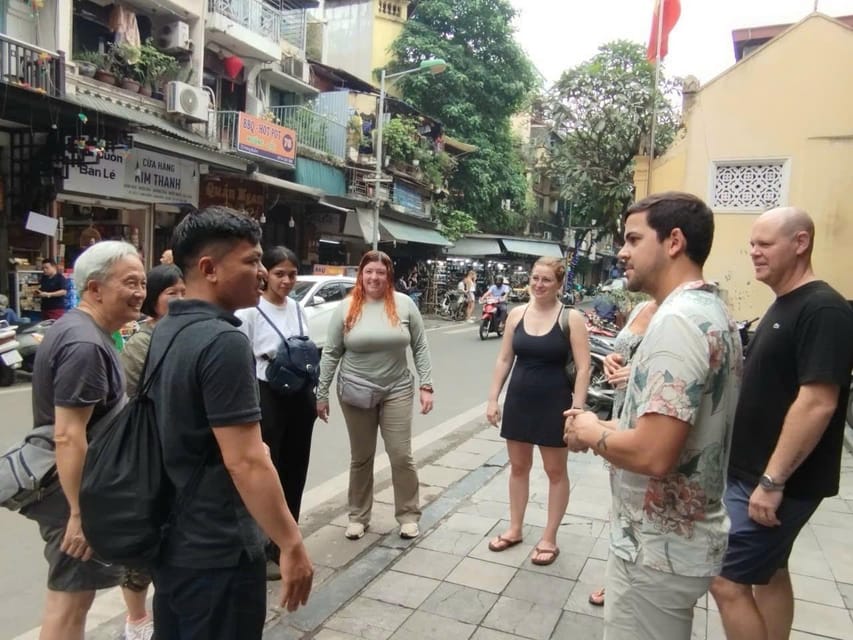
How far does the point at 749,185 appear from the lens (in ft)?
21.9

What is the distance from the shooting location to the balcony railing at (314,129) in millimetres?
17141

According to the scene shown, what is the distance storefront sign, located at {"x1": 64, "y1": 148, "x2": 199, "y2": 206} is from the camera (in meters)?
11.3

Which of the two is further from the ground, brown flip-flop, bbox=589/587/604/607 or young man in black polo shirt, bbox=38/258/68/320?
young man in black polo shirt, bbox=38/258/68/320

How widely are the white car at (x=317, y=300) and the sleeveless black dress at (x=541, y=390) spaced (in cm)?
738

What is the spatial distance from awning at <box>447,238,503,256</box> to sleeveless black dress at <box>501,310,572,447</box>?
23.6m

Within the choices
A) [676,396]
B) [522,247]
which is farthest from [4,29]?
[522,247]

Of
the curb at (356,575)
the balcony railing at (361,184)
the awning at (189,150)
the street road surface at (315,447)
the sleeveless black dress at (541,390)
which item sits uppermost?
the balcony railing at (361,184)

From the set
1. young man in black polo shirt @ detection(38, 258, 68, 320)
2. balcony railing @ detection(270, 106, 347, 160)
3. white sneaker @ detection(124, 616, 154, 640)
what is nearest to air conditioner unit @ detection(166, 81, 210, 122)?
balcony railing @ detection(270, 106, 347, 160)

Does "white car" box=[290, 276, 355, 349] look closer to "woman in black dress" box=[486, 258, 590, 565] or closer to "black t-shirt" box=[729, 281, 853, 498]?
"woman in black dress" box=[486, 258, 590, 565]

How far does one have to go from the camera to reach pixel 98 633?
2766mm

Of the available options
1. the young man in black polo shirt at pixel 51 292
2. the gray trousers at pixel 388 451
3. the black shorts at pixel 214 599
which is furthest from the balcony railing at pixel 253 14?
the black shorts at pixel 214 599

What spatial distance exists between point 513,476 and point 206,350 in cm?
250

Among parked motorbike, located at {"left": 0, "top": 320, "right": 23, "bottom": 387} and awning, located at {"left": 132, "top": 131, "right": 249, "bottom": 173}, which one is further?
awning, located at {"left": 132, "top": 131, "right": 249, "bottom": 173}

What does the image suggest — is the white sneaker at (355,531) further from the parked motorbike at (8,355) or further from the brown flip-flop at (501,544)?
the parked motorbike at (8,355)
